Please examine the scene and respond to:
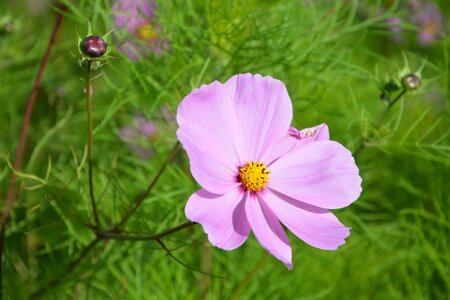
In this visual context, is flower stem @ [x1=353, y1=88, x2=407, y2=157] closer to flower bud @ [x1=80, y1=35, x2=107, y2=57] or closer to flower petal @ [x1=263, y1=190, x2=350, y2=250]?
flower petal @ [x1=263, y1=190, x2=350, y2=250]

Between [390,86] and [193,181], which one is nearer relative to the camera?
[390,86]

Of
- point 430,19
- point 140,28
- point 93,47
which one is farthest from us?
point 430,19

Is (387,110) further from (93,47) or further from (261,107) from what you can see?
(93,47)

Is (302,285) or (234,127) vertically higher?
(234,127)

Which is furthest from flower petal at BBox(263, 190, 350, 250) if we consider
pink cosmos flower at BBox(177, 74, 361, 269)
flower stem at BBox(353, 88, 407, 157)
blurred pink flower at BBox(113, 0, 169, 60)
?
blurred pink flower at BBox(113, 0, 169, 60)

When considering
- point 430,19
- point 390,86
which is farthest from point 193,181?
point 430,19

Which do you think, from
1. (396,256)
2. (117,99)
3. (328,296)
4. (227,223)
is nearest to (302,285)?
(328,296)

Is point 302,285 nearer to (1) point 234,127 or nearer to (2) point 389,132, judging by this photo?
(2) point 389,132
